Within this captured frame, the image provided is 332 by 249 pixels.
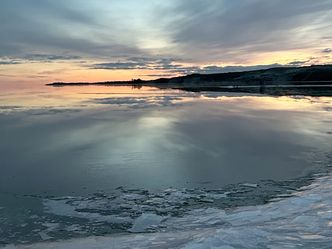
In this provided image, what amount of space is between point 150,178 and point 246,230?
3822 millimetres

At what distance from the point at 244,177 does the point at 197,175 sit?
42.5 inches

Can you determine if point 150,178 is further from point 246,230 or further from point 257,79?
point 257,79

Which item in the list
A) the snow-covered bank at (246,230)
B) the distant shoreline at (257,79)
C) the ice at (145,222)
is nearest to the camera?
the snow-covered bank at (246,230)

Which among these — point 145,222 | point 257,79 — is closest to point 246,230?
point 145,222

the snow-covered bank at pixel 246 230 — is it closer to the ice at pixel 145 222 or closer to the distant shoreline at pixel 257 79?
the ice at pixel 145 222

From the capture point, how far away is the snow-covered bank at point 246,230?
4809 mm

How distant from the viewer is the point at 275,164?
389 inches

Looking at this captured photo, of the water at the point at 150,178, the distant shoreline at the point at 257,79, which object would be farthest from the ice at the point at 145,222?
the distant shoreline at the point at 257,79

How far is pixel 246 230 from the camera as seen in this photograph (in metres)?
5.25

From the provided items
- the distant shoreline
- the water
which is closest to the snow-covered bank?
the water

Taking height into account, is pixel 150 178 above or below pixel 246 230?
below

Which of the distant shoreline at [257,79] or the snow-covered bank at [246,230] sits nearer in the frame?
the snow-covered bank at [246,230]

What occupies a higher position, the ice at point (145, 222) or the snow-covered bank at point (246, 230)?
the snow-covered bank at point (246, 230)

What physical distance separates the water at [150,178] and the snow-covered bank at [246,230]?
0.12 feet
